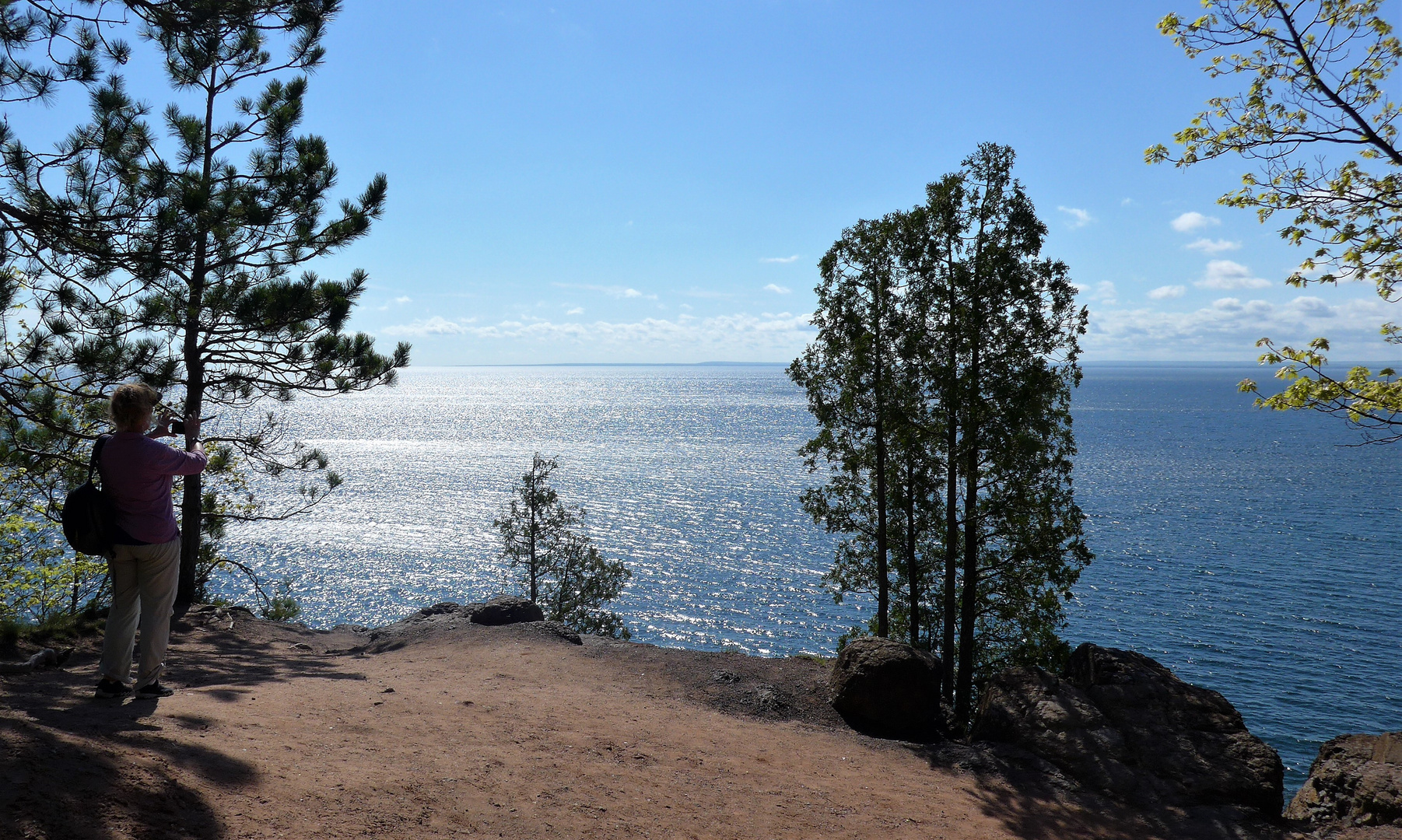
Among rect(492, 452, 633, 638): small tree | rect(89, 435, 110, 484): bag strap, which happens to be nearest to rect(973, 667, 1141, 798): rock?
rect(89, 435, 110, 484): bag strap

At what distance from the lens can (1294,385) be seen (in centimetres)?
833

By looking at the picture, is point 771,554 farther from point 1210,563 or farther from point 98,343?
point 98,343

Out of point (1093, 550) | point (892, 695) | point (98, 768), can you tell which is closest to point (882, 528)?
point (892, 695)

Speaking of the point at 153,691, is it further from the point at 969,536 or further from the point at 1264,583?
the point at 1264,583

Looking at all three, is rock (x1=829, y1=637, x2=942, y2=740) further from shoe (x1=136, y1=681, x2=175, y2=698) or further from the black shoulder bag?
the black shoulder bag

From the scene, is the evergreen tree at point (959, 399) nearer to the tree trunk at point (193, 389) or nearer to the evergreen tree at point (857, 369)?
Answer: the evergreen tree at point (857, 369)

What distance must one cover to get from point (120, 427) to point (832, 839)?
6.89m

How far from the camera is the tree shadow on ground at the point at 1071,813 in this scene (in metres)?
7.96

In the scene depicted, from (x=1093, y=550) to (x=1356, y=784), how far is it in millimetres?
41989

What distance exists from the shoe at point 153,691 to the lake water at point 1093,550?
16342 mm

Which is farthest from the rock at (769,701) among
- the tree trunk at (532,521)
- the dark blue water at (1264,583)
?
the tree trunk at (532,521)

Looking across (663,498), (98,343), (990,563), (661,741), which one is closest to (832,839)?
(661,741)

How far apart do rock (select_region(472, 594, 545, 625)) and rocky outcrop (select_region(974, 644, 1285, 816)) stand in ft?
29.3

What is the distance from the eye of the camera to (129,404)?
19.8 ft
